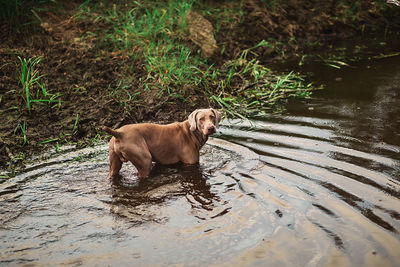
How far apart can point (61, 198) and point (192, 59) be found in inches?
181

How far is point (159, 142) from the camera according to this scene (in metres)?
5.10

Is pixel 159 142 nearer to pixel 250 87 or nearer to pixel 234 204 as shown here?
pixel 234 204

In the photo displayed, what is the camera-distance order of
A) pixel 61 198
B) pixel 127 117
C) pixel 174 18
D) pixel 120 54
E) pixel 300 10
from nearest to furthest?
1. pixel 61 198
2. pixel 127 117
3. pixel 120 54
4. pixel 174 18
5. pixel 300 10

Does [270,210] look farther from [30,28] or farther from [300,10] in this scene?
[300,10]

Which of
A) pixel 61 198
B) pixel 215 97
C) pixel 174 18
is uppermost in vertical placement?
pixel 174 18

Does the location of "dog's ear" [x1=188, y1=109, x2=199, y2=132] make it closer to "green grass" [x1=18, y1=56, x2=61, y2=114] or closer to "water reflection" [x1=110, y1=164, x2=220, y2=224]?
"water reflection" [x1=110, y1=164, x2=220, y2=224]

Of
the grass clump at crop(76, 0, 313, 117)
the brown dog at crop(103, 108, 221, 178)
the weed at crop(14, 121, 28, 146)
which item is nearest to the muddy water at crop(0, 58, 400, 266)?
the brown dog at crop(103, 108, 221, 178)

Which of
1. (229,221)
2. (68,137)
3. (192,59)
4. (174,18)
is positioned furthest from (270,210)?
(174,18)

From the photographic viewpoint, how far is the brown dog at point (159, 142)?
4.70m

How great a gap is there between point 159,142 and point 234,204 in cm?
139

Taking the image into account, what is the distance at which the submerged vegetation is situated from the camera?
6.52m

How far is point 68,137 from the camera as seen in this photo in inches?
240

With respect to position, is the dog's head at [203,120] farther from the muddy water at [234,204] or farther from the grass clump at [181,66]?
the grass clump at [181,66]

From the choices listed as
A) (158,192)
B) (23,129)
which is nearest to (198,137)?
(158,192)
